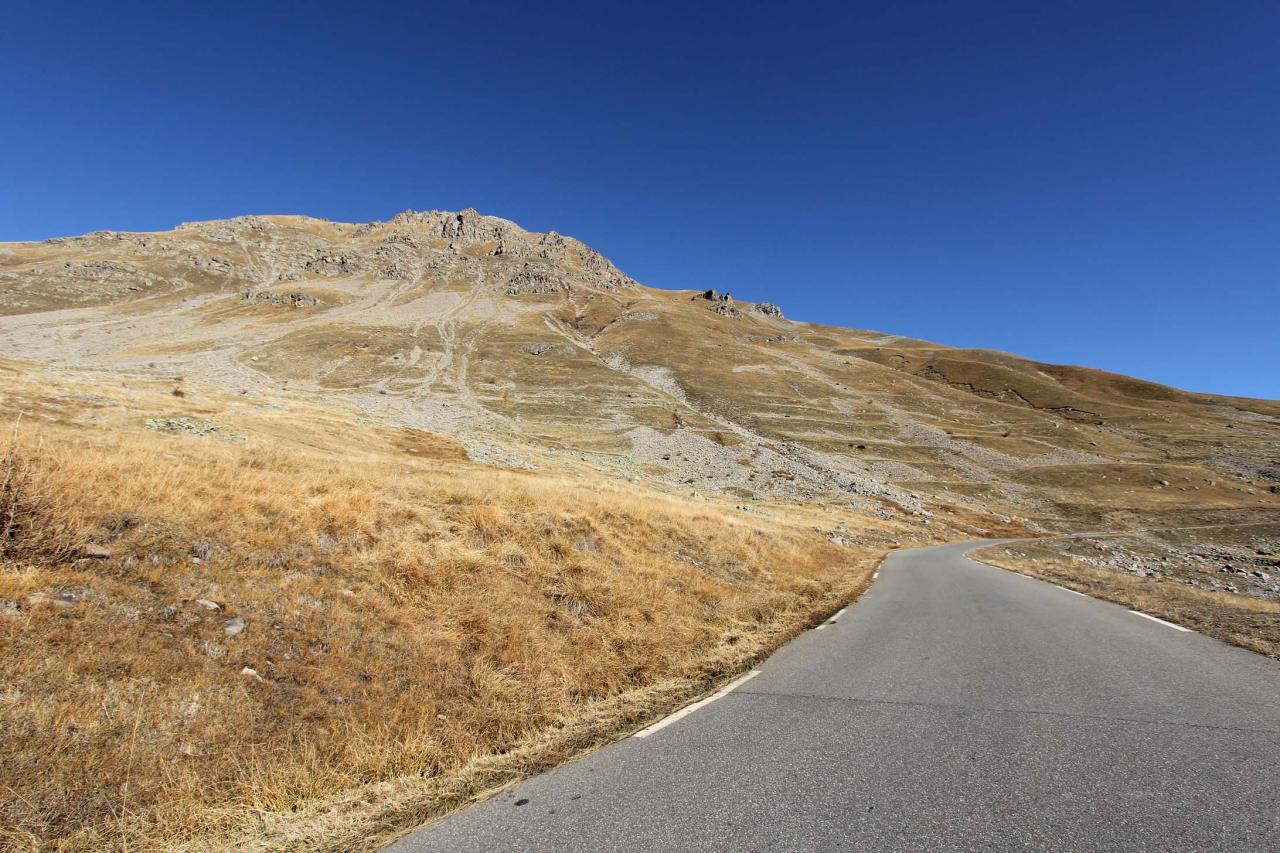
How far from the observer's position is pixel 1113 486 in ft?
215

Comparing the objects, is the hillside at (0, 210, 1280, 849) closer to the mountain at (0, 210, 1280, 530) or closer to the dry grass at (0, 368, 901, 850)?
the dry grass at (0, 368, 901, 850)

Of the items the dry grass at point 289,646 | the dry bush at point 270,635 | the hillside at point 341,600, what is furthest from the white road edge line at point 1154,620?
the dry grass at point 289,646

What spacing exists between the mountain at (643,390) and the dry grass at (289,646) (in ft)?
90.5

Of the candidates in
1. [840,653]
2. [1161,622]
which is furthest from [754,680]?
[1161,622]

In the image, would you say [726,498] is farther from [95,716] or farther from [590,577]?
[95,716]

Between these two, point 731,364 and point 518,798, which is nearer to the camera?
point 518,798

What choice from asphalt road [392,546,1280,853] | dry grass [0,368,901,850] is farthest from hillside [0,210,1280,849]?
asphalt road [392,546,1280,853]

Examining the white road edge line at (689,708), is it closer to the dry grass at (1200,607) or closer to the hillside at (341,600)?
the hillside at (341,600)

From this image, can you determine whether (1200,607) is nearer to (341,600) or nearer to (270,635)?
(341,600)

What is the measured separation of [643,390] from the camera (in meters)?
85.8

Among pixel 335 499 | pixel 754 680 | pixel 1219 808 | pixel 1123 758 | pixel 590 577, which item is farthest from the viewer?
pixel 590 577

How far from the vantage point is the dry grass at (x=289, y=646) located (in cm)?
449

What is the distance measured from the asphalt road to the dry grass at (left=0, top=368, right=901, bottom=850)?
0.94 metres

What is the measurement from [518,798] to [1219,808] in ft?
18.9
